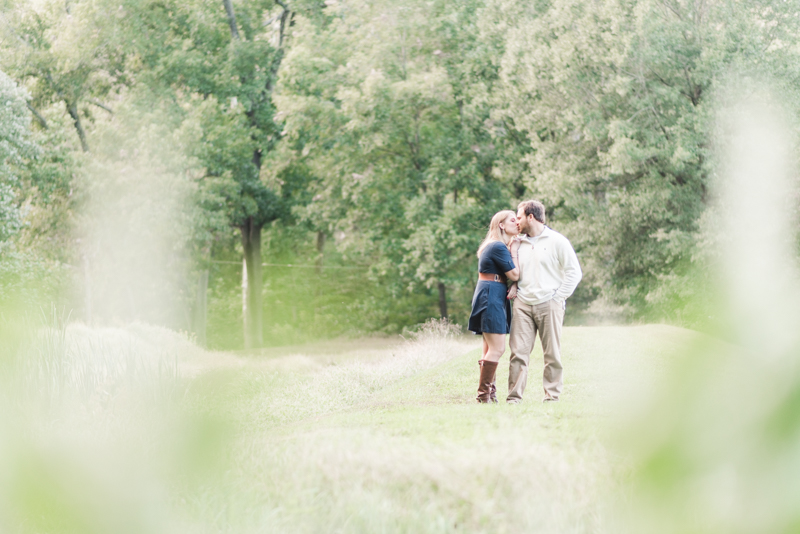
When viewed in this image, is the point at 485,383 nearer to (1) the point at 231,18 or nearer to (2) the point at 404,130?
(2) the point at 404,130

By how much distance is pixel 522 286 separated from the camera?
7402 mm

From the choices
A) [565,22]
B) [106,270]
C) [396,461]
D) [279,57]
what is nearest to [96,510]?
[396,461]

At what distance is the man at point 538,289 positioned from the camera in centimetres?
728

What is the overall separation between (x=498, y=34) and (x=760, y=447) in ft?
87.8

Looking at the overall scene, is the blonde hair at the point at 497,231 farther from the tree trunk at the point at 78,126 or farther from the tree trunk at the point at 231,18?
the tree trunk at the point at 231,18

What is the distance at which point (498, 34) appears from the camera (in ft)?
85.2

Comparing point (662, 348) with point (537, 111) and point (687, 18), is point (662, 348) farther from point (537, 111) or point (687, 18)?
point (537, 111)

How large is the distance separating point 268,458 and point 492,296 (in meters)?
5.22

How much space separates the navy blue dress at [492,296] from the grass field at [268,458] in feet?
3.82

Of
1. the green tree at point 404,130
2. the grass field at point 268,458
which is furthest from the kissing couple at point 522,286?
the green tree at point 404,130

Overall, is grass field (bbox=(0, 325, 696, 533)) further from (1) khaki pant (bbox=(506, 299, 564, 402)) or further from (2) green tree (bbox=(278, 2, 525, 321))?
(2) green tree (bbox=(278, 2, 525, 321))

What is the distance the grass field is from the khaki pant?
3.83 ft

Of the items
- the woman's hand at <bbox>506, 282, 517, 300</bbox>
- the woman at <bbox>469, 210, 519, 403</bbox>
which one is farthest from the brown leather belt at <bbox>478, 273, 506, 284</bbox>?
the woman's hand at <bbox>506, 282, 517, 300</bbox>

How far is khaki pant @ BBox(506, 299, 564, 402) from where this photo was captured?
7.38 meters
